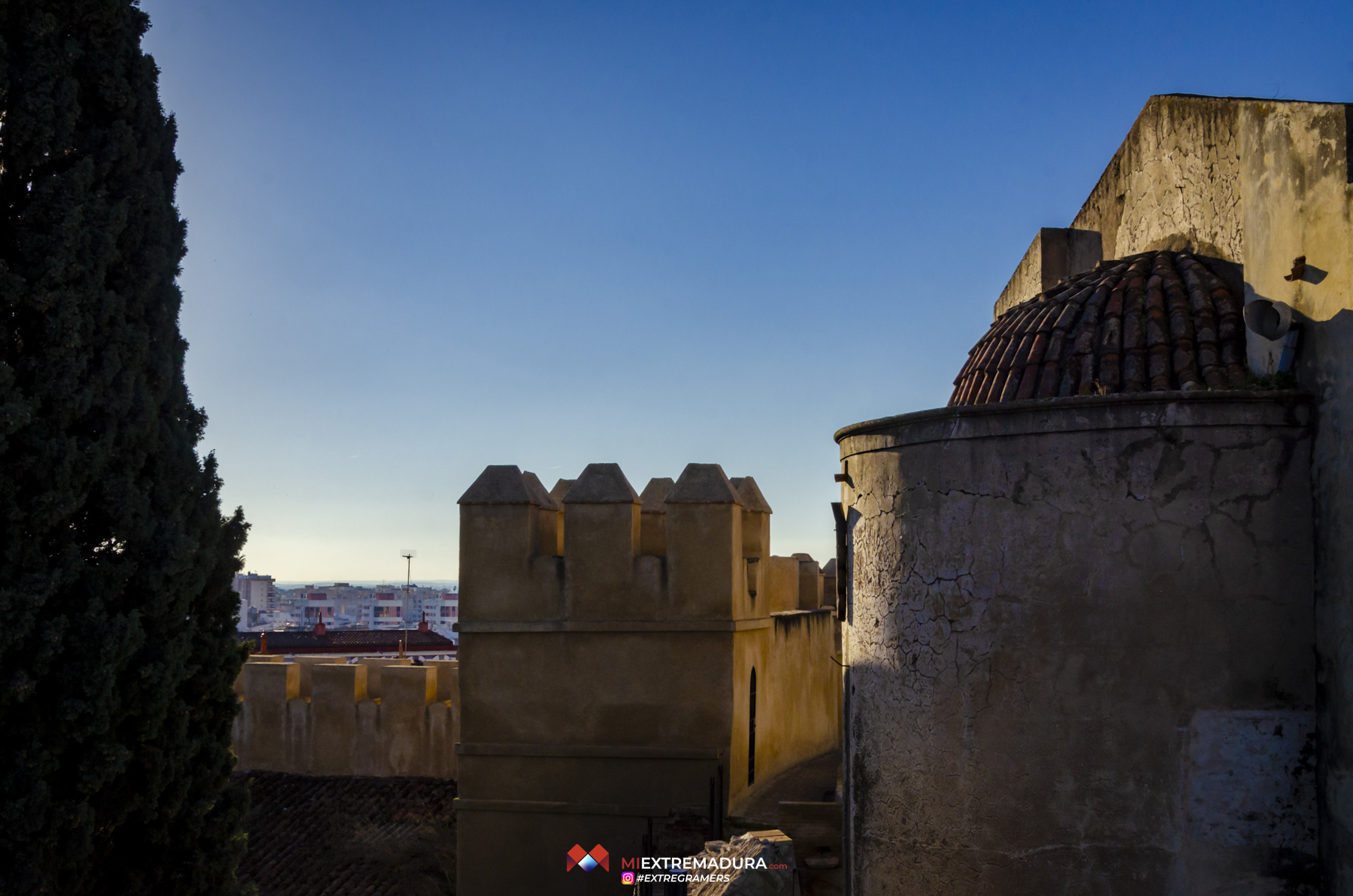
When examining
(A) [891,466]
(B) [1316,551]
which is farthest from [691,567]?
(B) [1316,551]

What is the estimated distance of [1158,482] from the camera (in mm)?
5812

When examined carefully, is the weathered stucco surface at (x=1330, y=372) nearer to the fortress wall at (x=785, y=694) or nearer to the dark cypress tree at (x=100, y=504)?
the fortress wall at (x=785, y=694)

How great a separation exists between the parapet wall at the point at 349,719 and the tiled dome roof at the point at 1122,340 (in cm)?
937

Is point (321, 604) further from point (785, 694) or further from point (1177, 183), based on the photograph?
point (1177, 183)

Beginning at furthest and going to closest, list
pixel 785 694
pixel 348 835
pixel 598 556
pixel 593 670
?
pixel 785 694 < pixel 348 835 < pixel 598 556 < pixel 593 670

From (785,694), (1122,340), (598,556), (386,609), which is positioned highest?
(1122,340)

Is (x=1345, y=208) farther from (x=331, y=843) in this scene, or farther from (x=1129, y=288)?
(x=331, y=843)

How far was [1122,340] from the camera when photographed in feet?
22.3

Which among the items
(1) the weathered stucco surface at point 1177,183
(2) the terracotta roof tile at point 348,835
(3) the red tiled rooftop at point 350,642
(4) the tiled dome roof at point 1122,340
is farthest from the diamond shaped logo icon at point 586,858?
(3) the red tiled rooftop at point 350,642

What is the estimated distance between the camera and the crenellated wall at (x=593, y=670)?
10789mm

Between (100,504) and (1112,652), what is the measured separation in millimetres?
6836

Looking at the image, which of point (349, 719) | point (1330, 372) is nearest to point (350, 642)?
point (349, 719)

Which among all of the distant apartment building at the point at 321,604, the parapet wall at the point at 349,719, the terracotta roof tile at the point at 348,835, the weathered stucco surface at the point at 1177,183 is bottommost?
the distant apartment building at the point at 321,604

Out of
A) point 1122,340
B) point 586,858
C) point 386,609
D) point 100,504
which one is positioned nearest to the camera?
point 1122,340
